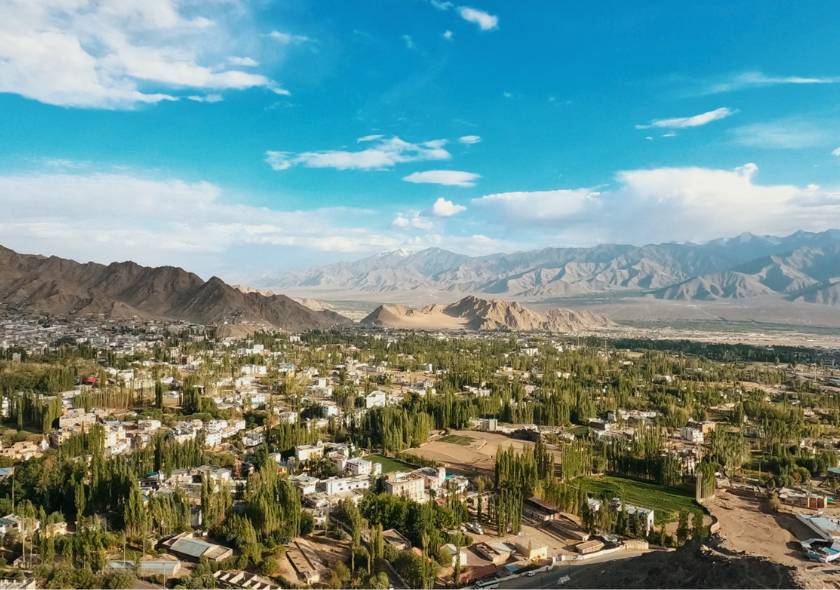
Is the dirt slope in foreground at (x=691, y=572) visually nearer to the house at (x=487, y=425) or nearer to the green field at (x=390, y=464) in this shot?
the green field at (x=390, y=464)

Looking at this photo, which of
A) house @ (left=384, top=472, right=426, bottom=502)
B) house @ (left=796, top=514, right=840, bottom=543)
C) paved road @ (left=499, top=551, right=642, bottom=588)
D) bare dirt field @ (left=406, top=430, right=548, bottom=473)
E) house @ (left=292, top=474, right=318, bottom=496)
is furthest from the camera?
bare dirt field @ (left=406, top=430, right=548, bottom=473)

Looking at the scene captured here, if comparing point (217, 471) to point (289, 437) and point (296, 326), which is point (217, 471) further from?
point (296, 326)

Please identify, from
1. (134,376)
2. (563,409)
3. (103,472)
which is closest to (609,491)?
(563,409)

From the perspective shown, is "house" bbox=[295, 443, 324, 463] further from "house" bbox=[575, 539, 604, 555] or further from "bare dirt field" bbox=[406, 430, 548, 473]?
"house" bbox=[575, 539, 604, 555]

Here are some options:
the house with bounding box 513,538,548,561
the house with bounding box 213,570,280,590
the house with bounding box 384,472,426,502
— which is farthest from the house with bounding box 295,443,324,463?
the house with bounding box 513,538,548,561

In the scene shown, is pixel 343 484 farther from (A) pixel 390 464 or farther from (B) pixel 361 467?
(A) pixel 390 464

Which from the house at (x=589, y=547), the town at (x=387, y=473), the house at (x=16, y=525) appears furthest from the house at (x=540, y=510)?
the house at (x=16, y=525)

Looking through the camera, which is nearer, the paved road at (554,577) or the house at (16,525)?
the paved road at (554,577)
